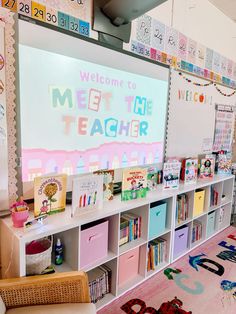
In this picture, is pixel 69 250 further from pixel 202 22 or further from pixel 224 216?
pixel 202 22

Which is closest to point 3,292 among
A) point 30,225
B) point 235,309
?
point 30,225

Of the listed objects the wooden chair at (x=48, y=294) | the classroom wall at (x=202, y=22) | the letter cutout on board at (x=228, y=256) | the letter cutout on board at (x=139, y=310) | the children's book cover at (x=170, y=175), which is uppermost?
the classroom wall at (x=202, y=22)

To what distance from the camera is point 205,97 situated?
2773 mm

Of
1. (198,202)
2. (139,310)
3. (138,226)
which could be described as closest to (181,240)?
(198,202)

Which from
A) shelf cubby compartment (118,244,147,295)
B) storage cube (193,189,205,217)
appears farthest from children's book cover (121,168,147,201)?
storage cube (193,189,205,217)

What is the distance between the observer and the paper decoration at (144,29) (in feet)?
6.47

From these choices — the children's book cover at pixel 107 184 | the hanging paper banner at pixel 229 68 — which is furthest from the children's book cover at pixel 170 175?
the hanging paper banner at pixel 229 68

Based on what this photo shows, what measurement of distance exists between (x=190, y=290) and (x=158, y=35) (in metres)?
2.15

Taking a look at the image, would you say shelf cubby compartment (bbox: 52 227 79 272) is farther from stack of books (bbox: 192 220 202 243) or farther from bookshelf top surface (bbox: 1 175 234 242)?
stack of books (bbox: 192 220 202 243)

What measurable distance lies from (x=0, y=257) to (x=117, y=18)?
1769mm

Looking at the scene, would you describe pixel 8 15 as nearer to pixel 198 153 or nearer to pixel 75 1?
pixel 75 1

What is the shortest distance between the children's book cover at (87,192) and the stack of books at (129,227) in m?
0.32

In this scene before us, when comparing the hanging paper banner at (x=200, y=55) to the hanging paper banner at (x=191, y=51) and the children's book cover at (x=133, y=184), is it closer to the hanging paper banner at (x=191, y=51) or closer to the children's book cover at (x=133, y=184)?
the hanging paper banner at (x=191, y=51)

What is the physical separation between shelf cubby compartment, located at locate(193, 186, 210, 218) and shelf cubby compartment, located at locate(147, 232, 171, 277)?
0.46 meters
